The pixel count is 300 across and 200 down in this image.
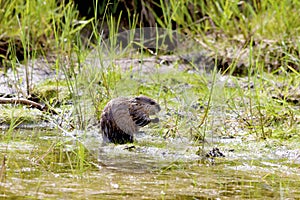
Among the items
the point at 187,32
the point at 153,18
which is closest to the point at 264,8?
the point at 187,32

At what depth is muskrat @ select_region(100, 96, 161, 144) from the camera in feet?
12.4

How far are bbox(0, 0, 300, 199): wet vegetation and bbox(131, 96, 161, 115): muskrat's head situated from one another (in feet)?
A: 0.40

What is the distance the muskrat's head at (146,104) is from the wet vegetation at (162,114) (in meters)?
0.12

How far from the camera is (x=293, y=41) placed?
5.71 meters

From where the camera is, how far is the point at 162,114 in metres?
4.48

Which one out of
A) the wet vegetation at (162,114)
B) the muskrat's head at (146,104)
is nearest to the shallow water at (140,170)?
the wet vegetation at (162,114)

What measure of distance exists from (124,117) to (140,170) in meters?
0.93

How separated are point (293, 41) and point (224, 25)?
2.66 ft

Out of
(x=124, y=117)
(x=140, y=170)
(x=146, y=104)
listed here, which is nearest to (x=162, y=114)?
(x=146, y=104)

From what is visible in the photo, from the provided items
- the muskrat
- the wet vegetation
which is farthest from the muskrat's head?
the wet vegetation

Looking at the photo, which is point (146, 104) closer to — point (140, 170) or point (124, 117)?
point (124, 117)

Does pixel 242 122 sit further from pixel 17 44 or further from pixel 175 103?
pixel 17 44

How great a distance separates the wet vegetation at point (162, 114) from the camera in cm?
277

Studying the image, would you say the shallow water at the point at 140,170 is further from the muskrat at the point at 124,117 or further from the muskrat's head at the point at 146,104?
the muskrat's head at the point at 146,104
